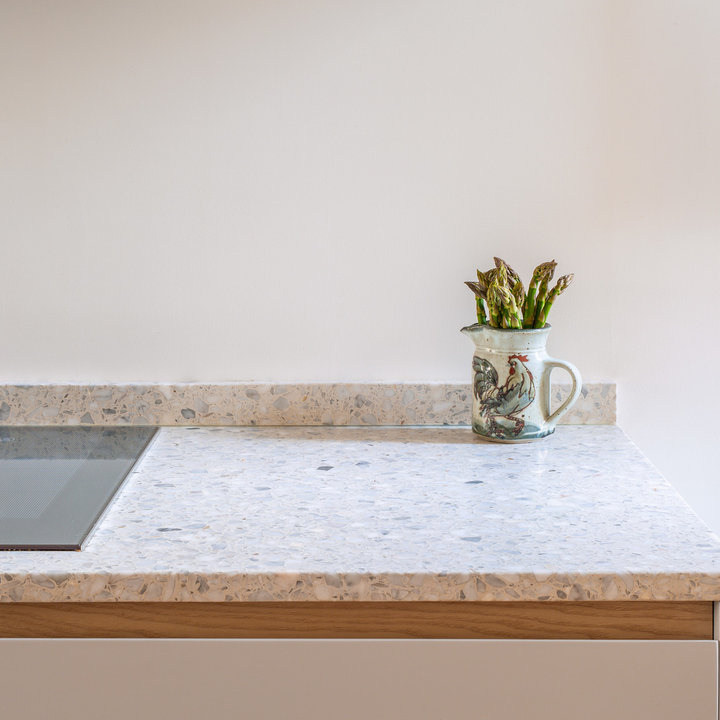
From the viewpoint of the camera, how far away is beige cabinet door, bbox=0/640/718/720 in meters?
0.83

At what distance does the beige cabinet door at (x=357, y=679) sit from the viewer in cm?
83

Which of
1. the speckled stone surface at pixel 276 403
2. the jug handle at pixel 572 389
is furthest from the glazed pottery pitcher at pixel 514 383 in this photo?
the speckled stone surface at pixel 276 403

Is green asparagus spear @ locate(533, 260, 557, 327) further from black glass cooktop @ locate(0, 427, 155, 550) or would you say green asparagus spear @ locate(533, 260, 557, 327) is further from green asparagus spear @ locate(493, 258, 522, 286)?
black glass cooktop @ locate(0, 427, 155, 550)

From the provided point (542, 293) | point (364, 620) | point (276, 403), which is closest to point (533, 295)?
point (542, 293)

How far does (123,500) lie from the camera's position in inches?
40.6

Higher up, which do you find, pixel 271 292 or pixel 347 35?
pixel 347 35

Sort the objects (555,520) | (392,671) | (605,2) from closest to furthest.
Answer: (392,671)
(555,520)
(605,2)

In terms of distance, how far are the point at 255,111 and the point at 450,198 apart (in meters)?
0.35

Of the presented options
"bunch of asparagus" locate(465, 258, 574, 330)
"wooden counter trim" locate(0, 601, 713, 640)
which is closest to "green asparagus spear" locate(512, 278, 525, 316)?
"bunch of asparagus" locate(465, 258, 574, 330)

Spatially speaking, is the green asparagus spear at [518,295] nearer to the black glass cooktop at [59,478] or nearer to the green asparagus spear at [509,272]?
the green asparagus spear at [509,272]

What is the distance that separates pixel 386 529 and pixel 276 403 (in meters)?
0.50

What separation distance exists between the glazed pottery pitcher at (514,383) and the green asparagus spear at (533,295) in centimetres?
3

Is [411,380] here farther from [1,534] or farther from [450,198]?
[1,534]

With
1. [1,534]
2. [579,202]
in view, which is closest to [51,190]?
[1,534]
